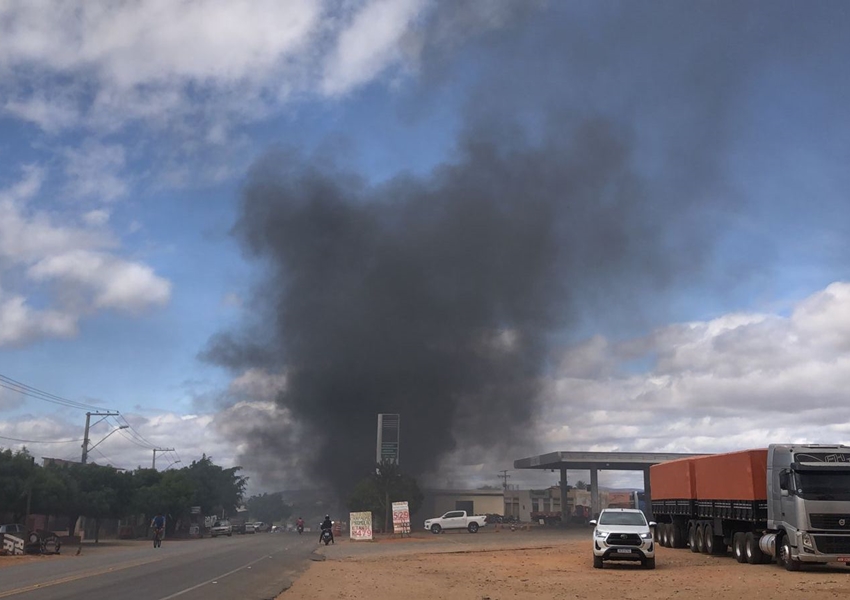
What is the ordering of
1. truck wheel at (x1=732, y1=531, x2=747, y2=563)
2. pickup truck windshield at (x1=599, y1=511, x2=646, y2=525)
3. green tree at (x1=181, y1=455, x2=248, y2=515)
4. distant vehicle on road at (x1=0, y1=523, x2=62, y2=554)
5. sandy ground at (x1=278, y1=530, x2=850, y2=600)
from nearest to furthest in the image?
sandy ground at (x1=278, y1=530, x2=850, y2=600) < pickup truck windshield at (x1=599, y1=511, x2=646, y2=525) < truck wheel at (x1=732, y1=531, x2=747, y2=563) < distant vehicle on road at (x1=0, y1=523, x2=62, y2=554) < green tree at (x1=181, y1=455, x2=248, y2=515)

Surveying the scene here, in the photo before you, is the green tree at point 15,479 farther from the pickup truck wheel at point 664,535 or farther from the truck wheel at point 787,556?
the truck wheel at point 787,556

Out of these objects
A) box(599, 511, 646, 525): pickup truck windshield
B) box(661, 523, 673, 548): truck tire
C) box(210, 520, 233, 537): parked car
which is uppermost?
box(599, 511, 646, 525): pickup truck windshield

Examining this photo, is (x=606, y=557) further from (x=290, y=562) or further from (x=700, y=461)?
(x=290, y=562)

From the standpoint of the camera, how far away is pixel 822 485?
73.4 ft

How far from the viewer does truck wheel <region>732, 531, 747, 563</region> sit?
26750mm

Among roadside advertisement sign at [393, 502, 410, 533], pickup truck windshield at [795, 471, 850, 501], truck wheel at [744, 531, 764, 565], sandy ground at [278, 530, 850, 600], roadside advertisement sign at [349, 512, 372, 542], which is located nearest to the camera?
sandy ground at [278, 530, 850, 600]

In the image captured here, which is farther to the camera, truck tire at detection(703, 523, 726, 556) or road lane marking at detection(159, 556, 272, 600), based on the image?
truck tire at detection(703, 523, 726, 556)

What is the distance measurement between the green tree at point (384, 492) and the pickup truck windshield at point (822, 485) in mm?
51801

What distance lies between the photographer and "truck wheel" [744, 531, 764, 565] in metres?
25.8

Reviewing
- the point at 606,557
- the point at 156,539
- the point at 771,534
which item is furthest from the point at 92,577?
the point at 156,539

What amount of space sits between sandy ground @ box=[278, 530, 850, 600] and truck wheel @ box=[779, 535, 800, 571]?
1.07 feet

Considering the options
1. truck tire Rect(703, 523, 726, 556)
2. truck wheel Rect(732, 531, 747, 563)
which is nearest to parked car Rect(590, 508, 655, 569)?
truck wheel Rect(732, 531, 747, 563)

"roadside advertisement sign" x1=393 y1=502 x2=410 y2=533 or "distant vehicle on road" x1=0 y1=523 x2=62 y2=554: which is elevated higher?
"roadside advertisement sign" x1=393 y1=502 x2=410 y2=533

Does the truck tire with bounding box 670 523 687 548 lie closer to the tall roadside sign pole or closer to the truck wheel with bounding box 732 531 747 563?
the truck wheel with bounding box 732 531 747 563
